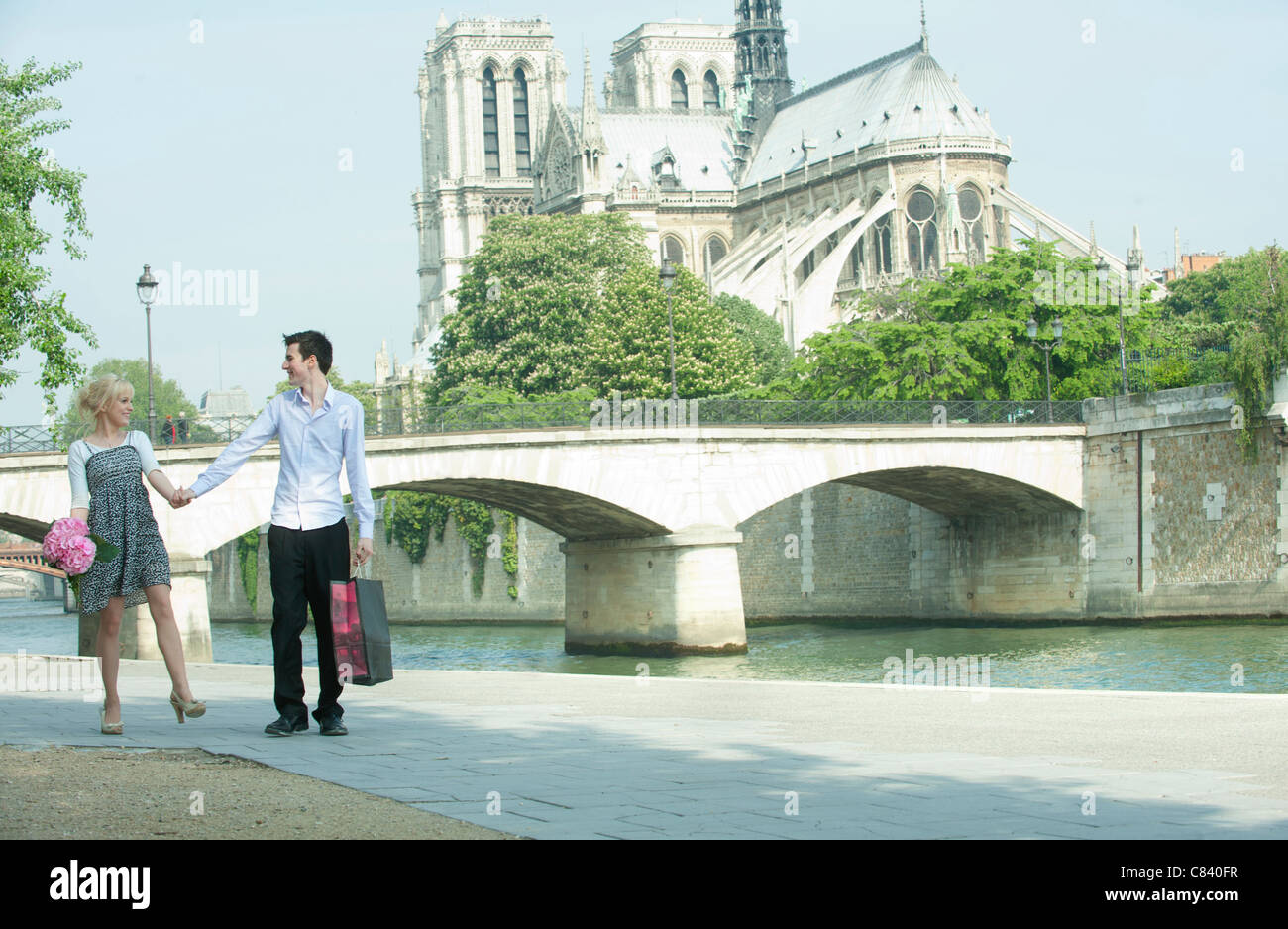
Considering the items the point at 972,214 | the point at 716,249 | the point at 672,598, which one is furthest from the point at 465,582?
the point at 716,249

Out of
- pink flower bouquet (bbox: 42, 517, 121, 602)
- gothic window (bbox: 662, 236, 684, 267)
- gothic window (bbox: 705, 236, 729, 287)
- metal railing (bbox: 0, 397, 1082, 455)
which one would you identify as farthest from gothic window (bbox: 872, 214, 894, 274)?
pink flower bouquet (bbox: 42, 517, 121, 602)

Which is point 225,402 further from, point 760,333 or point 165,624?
point 165,624

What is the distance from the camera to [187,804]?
6152 mm

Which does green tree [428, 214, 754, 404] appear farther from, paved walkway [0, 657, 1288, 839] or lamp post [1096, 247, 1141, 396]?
paved walkway [0, 657, 1288, 839]

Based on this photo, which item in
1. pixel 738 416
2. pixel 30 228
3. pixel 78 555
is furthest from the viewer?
pixel 738 416

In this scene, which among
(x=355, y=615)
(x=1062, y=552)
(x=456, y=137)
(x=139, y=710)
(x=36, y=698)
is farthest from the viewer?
(x=456, y=137)

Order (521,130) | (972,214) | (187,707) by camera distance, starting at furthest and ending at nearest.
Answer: (521,130), (972,214), (187,707)

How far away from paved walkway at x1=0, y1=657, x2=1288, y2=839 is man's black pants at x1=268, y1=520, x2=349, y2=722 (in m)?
0.36

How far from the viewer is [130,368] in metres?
114

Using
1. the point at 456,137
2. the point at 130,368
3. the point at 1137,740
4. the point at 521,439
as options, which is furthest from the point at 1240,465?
the point at 130,368

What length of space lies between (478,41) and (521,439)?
267ft

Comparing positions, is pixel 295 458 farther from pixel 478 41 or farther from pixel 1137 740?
pixel 478 41

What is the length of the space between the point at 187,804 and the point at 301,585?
247 cm
